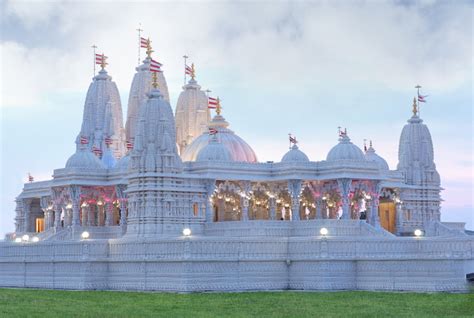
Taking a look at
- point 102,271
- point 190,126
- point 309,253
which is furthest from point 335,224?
point 190,126

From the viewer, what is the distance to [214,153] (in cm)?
7044

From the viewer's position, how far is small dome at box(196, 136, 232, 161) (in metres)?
70.3

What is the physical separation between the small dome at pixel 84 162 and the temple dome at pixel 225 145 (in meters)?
5.94

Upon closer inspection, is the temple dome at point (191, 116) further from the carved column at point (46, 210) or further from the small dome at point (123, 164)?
the carved column at point (46, 210)

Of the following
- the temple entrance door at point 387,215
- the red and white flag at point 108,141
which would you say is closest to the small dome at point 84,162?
the red and white flag at point 108,141

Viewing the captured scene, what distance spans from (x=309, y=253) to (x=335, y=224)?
10.9 m

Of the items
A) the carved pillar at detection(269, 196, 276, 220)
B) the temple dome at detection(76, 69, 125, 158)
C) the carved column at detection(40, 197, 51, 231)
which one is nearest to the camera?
the carved pillar at detection(269, 196, 276, 220)

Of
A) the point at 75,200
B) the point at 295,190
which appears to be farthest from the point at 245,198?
the point at 75,200

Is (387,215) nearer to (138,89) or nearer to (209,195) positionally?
(209,195)

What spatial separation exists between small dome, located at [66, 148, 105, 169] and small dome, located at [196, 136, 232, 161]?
9.42 meters

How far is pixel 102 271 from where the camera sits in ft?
187

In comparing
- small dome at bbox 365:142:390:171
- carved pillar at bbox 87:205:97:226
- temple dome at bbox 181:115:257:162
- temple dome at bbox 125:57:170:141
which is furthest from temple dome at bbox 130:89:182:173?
temple dome at bbox 125:57:170:141

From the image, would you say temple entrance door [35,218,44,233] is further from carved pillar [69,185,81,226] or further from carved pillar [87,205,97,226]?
carved pillar [69,185,81,226]

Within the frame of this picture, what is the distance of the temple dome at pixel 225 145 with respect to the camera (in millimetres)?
74562
